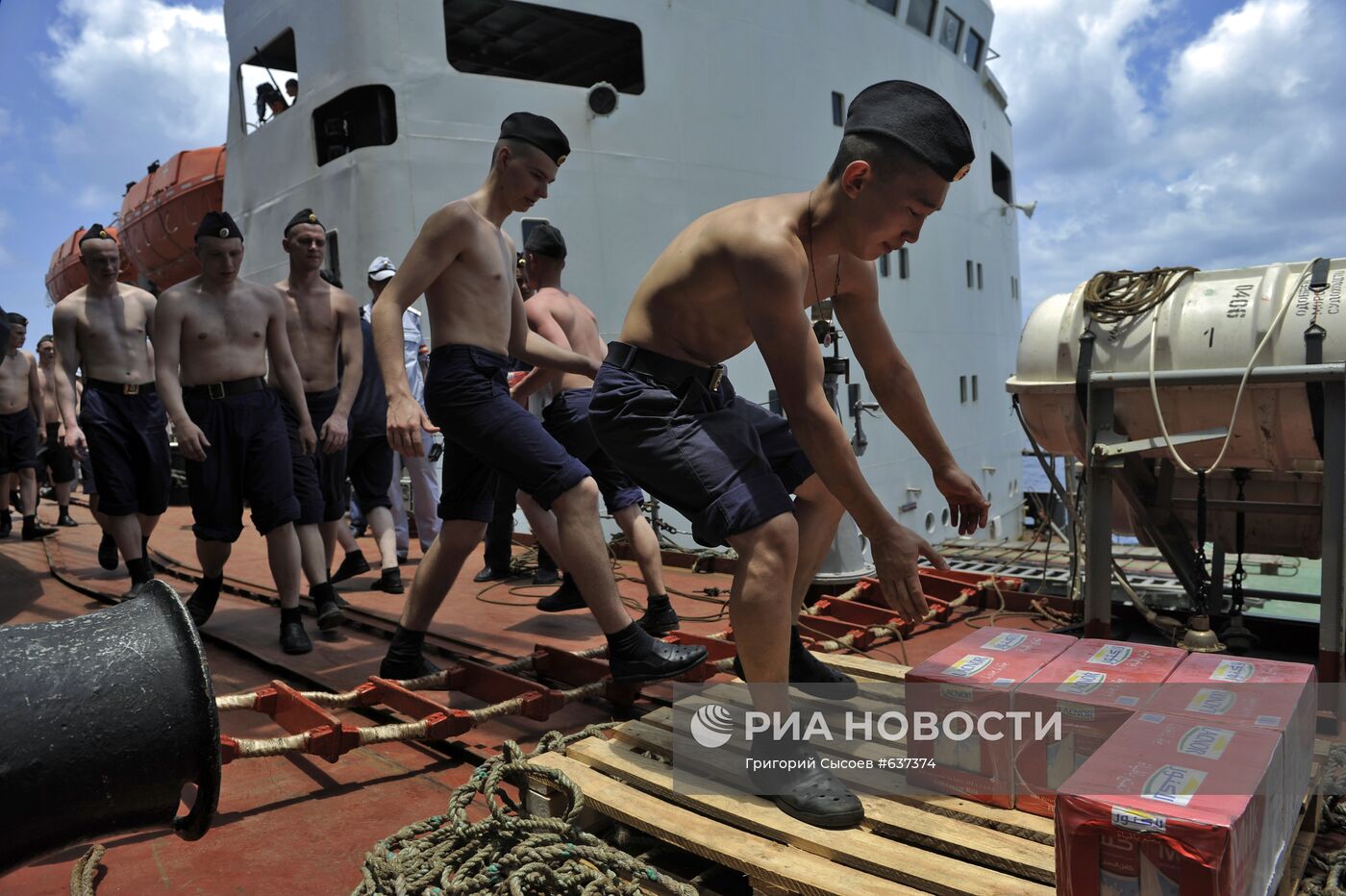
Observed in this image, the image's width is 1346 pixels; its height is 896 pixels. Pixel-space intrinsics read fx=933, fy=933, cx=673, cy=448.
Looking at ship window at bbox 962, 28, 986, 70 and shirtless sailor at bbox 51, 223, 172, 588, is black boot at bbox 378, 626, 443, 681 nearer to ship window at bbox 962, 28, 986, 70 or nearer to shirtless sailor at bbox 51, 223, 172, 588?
shirtless sailor at bbox 51, 223, 172, 588

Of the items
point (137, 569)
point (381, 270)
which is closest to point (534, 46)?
point (381, 270)

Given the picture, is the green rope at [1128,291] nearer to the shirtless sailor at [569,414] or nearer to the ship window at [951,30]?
the shirtless sailor at [569,414]

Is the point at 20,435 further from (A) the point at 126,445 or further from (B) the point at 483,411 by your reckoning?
(B) the point at 483,411

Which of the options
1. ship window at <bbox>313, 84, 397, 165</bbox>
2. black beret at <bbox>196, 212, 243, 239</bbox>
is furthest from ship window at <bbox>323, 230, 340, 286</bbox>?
black beret at <bbox>196, 212, 243, 239</bbox>

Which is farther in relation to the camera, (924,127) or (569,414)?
(569,414)

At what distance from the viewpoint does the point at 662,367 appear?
2.35 metres

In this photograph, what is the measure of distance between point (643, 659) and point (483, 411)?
929mm

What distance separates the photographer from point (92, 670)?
1022mm

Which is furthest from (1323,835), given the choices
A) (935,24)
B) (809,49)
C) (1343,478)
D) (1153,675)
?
(935,24)

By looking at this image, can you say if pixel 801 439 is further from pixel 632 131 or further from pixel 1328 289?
pixel 632 131

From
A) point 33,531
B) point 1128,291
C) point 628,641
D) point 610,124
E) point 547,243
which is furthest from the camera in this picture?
point 610,124

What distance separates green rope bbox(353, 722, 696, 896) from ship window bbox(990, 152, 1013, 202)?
605 inches

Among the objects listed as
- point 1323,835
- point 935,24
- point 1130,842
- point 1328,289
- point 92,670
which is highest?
point 935,24

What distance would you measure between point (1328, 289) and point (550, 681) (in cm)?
297
